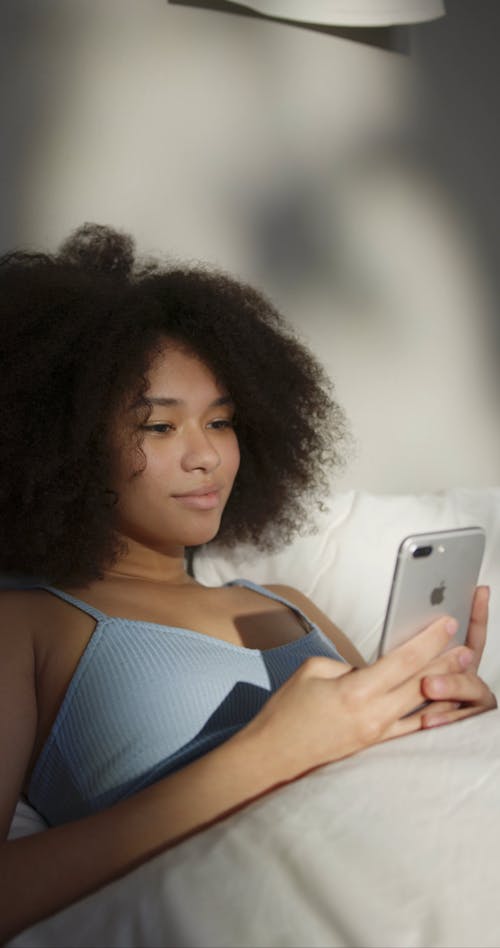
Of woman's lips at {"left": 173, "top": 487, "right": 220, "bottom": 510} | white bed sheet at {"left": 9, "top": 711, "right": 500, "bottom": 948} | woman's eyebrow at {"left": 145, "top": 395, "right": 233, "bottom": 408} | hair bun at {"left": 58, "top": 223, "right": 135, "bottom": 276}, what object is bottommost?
white bed sheet at {"left": 9, "top": 711, "right": 500, "bottom": 948}

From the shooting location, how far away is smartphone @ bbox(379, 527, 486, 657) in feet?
3.72

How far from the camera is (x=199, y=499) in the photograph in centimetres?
132

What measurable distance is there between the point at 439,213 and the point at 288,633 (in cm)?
97

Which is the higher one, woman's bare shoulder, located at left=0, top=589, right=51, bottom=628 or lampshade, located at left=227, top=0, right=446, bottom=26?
lampshade, located at left=227, top=0, right=446, bottom=26

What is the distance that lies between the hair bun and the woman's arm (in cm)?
58

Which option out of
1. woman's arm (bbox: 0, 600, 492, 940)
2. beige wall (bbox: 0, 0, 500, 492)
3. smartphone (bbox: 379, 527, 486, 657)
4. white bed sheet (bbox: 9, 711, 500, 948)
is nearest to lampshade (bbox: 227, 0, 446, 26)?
beige wall (bbox: 0, 0, 500, 492)

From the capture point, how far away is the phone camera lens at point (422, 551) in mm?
1136

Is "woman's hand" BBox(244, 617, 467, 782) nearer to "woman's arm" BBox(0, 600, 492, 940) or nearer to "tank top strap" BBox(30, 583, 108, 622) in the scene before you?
"woman's arm" BBox(0, 600, 492, 940)

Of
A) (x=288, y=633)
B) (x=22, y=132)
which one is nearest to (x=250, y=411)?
(x=288, y=633)

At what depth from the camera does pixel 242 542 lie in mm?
1699

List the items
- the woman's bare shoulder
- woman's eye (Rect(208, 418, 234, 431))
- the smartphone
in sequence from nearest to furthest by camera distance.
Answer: the smartphone < the woman's bare shoulder < woman's eye (Rect(208, 418, 234, 431))

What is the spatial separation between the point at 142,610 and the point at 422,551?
0.37 meters

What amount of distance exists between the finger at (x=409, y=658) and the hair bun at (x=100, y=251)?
66 cm

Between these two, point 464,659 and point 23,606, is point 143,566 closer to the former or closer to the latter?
point 23,606
